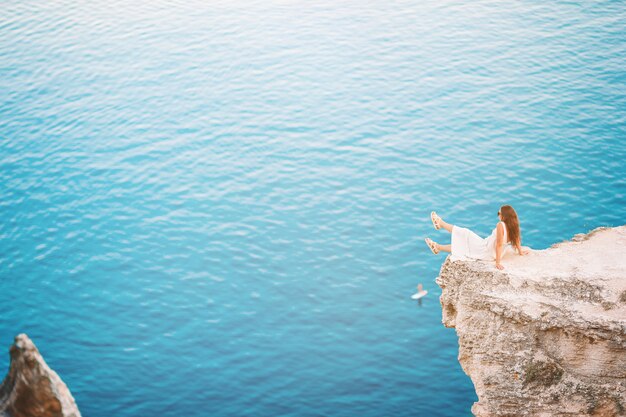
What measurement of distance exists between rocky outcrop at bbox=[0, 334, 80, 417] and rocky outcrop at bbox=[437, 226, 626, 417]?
28.2 feet

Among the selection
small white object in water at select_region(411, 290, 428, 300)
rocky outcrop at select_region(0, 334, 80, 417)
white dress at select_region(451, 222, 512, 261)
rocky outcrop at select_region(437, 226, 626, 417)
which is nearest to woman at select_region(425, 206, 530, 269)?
white dress at select_region(451, 222, 512, 261)

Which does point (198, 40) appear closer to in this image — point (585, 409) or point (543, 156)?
point (543, 156)

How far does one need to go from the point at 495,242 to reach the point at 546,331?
2.25 m

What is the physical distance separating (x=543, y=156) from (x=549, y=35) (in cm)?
1437

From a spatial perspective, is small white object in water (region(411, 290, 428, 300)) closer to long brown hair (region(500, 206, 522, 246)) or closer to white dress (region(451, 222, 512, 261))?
white dress (region(451, 222, 512, 261))

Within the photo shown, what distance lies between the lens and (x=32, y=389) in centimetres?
1034

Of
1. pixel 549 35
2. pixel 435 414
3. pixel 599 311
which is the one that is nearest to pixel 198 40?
pixel 549 35

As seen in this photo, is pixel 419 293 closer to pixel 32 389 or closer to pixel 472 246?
pixel 472 246

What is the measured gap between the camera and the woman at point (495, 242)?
15419mm

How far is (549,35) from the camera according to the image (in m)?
44.9

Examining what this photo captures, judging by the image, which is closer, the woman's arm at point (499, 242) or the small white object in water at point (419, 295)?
the woman's arm at point (499, 242)

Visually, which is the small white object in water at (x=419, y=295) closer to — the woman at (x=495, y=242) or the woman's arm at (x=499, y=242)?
the woman at (x=495, y=242)

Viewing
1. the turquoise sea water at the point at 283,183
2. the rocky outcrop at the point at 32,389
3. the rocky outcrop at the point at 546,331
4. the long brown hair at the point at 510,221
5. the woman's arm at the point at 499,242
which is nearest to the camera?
the rocky outcrop at the point at 32,389

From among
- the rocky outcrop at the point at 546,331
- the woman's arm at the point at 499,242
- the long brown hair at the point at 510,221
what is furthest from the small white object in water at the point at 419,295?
the woman's arm at the point at 499,242
